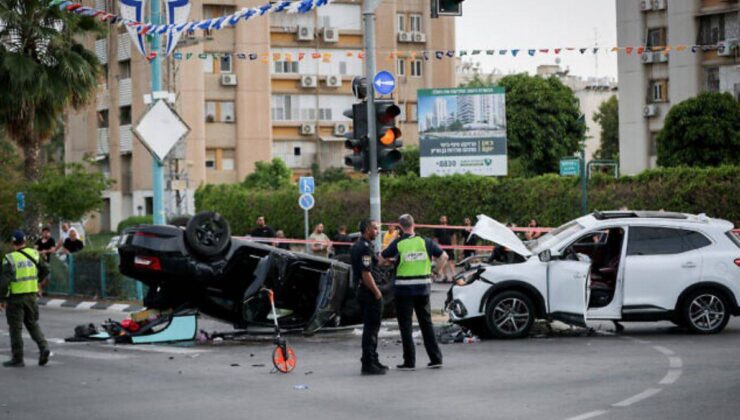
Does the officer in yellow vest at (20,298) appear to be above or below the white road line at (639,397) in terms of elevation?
above

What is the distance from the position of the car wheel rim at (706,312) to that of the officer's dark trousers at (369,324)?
5.40 meters

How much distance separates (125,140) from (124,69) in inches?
146

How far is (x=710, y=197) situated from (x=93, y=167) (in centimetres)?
4176

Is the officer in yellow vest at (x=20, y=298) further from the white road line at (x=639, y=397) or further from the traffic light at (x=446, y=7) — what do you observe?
the white road line at (x=639, y=397)

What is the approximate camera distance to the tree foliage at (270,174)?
63.2m

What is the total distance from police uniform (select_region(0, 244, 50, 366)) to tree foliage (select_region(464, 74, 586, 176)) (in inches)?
2013

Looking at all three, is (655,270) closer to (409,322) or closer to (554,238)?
(554,238)

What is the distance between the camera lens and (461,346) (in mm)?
17438

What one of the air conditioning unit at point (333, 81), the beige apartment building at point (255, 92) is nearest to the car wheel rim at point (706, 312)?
the beige apartment building at point (255, 92)

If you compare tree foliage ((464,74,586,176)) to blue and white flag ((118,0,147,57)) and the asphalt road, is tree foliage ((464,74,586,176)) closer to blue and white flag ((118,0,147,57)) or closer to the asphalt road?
blue and white flag ((118,0,147,57))

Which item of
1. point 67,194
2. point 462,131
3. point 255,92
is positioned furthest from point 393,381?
point 255,92

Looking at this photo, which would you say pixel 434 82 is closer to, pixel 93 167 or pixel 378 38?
pixel 378 38

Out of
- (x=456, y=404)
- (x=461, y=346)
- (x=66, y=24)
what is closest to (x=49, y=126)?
→ (x=66, y=24)

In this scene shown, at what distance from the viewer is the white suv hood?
1766 cm
